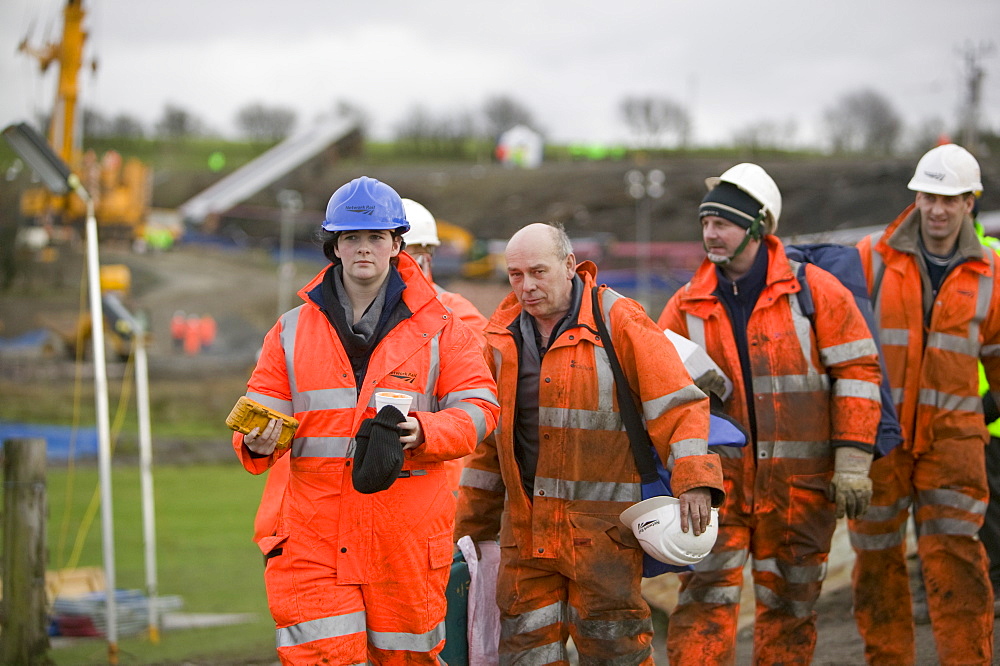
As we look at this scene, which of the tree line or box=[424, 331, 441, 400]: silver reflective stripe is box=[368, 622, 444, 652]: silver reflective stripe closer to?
box=[424, 331, 441, 400]: silver reflective stripe

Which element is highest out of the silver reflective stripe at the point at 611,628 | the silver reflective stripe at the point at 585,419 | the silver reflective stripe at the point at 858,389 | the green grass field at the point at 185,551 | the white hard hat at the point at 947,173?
the white hard hat at the point at 947,173

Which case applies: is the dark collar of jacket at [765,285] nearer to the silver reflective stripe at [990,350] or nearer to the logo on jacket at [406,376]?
the silver reflective stripe at [990,350]

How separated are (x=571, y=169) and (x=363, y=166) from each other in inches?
612

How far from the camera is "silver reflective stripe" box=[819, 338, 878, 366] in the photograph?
4414 mm

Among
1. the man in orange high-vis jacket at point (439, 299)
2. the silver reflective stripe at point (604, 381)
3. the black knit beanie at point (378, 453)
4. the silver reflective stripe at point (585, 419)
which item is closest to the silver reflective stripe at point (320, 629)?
the man in orange high-vis jacket at point (439, 299)

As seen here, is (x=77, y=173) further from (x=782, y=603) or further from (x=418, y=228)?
(x=782, y=603)

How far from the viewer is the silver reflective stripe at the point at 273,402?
354 centimetres

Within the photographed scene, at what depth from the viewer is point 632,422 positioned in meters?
3.90

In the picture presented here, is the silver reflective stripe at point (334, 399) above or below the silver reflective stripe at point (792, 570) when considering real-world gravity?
above

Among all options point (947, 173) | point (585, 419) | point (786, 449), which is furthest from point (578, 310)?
point (947, 173)

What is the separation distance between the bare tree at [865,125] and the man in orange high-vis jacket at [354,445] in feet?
205

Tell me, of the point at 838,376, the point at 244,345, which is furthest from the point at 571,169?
the point at 838,376

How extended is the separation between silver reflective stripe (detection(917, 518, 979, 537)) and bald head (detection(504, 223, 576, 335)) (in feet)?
7.10

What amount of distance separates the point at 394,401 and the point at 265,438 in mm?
428
